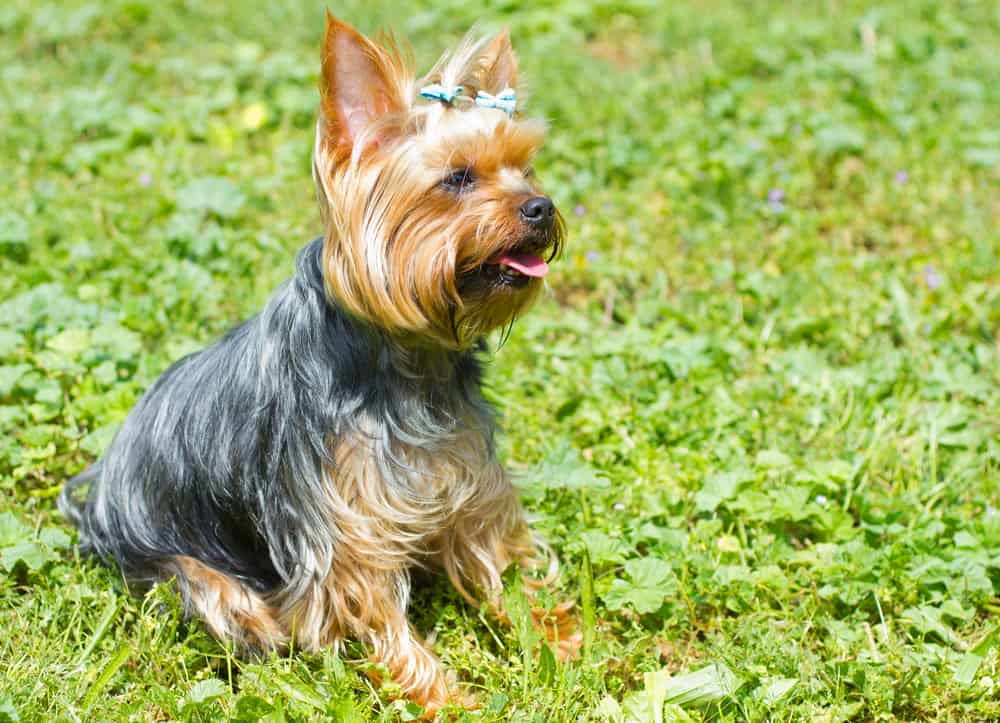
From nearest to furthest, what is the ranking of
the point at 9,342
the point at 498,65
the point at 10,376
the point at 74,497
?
the point at 498,65 → the point at 74,497 → the point at 10,376 → the point at 9,342

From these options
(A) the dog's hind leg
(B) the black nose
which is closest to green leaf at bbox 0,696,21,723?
(A) the dog's hind leg

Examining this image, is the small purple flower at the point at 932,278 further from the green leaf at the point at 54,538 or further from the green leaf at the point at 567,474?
the green leaf at the point at 54,538

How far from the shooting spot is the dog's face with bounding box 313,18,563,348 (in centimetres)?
290

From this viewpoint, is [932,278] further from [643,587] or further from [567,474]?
[643,587]

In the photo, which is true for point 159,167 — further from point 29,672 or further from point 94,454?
point 29,672

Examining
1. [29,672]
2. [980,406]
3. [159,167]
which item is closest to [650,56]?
[159,167]

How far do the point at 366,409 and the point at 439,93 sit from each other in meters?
0.87

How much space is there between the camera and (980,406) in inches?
179

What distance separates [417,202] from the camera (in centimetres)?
292

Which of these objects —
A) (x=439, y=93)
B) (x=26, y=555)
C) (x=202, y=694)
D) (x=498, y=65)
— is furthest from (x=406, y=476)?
A: (x=26, y=555)

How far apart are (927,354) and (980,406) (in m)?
0.35

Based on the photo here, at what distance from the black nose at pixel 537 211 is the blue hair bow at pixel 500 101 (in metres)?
0.27

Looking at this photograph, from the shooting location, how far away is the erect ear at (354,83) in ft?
9.03

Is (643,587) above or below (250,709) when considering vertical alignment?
above
